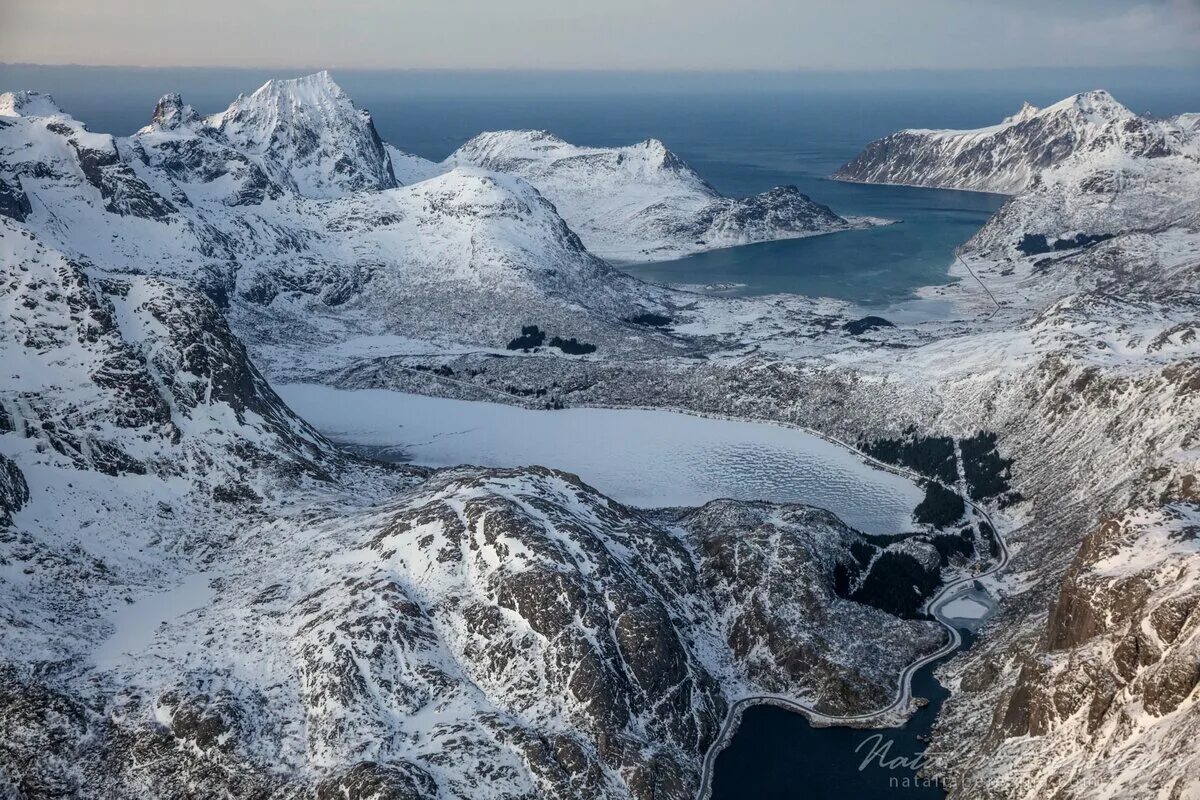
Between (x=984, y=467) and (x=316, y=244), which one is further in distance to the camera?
(x=316, y=244)

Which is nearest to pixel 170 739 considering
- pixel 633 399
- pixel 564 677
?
pixel 564 677

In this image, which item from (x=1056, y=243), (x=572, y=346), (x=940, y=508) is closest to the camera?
(x=940, y=508)

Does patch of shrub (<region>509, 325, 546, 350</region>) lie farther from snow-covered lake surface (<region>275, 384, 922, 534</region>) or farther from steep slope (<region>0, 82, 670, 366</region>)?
snow-covered lake surface (<region>275, 384, 922, 534</region>)

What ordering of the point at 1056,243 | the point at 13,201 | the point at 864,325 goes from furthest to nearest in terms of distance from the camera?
1. the point at 1056,243
2. the point at 864,325
3. the point at 13,201

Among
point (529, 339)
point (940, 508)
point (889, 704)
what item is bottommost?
point (889, 704)

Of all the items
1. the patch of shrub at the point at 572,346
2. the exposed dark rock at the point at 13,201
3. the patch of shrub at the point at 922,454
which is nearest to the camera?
the patch of shrub at the point at 922,454

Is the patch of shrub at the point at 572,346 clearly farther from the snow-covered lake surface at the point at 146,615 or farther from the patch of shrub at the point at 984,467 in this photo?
the snow-covered lake surface at the point at 146,615

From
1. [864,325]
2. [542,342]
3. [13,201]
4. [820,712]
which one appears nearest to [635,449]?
[542,342]

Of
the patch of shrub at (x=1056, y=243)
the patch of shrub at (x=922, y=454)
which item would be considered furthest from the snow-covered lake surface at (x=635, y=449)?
the patch of shrub at (x=1056, y=243)

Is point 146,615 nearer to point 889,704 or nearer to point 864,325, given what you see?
point 889,704
